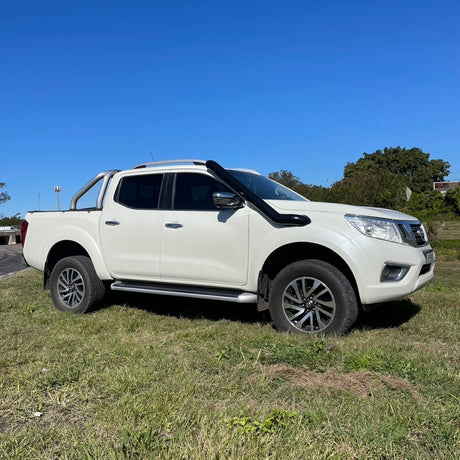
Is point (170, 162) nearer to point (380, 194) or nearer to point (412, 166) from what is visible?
point (380, 194)

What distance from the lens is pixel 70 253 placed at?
620 cm

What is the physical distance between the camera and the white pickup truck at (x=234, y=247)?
4.12 meters

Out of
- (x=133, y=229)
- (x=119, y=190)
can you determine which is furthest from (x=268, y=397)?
(x=119, y=190)

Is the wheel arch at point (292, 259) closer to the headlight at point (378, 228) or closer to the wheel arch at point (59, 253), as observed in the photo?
the headlight at point (378, 228)

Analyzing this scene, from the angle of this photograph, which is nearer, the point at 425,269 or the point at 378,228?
the point at 378,228

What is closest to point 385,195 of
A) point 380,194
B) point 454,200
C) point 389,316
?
point 380,194

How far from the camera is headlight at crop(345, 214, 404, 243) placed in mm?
4125

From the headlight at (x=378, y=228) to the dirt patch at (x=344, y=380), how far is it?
144 cm

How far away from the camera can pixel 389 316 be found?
522 cm

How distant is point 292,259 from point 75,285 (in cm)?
299

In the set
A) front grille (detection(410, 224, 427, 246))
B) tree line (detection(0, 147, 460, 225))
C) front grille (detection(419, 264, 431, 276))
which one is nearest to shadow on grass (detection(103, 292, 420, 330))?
front grille (detection(419, 264, 431, 276))

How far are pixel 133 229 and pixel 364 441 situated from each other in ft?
12.3

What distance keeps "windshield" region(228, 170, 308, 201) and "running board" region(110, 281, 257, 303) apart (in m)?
1.12

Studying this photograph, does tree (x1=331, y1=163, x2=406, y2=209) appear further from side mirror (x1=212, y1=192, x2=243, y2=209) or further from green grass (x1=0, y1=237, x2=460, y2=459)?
green grass (x1=0, y1=237, x2=460, y2=459)
